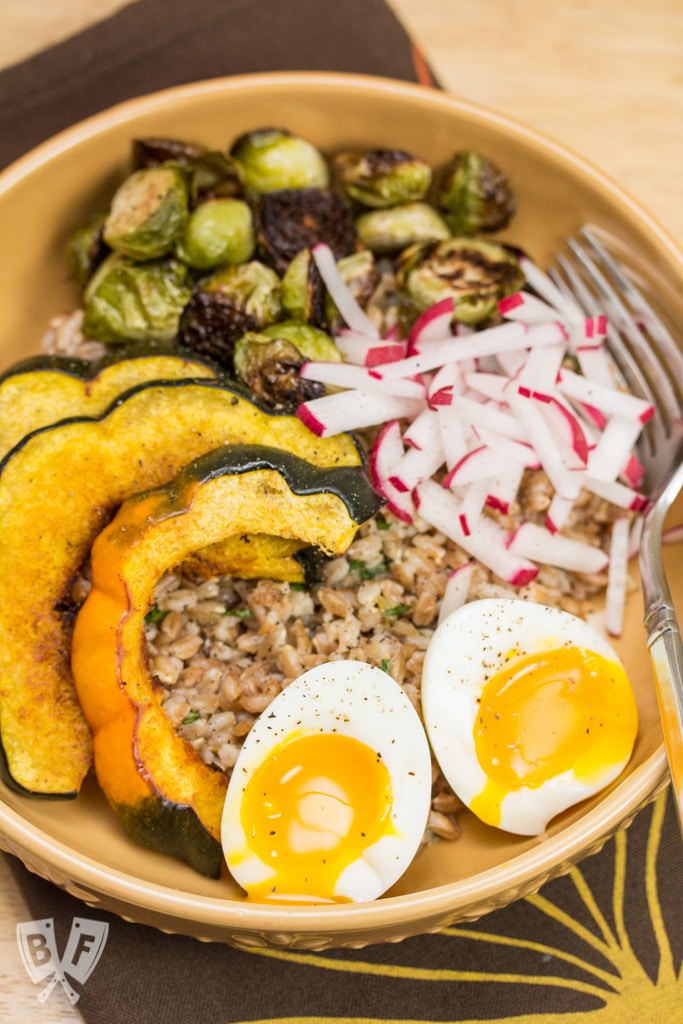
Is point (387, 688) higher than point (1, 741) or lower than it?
lower

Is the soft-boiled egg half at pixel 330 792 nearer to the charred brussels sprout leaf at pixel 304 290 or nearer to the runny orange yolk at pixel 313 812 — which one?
the runny orange yolk at pixel 313 812

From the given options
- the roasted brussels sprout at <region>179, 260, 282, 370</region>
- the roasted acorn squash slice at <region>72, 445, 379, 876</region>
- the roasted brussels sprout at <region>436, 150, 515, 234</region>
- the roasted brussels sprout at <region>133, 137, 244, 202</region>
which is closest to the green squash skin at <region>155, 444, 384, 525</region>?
the roasted acorn squash slice at <region>72, 445, 379, 876</region>

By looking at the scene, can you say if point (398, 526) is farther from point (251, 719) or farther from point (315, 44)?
point (315, 44)

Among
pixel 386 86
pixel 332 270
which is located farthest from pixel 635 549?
pixel 386 86

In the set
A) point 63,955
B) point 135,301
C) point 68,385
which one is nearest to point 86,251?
point 135,301

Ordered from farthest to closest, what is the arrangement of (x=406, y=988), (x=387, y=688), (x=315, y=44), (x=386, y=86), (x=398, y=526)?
(x=315, y=44)
(x=386, y=86)
(x=398, y=526)
(x=406, y=988)
(x=387, y=688)
